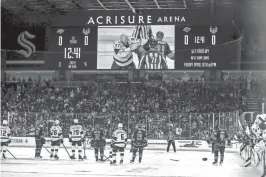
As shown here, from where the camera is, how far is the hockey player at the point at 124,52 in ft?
51.4

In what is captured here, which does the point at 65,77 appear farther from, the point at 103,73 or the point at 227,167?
the point at 227,167

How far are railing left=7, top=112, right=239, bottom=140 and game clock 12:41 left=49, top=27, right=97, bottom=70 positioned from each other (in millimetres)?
1920

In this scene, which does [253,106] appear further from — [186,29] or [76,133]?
[76,133]

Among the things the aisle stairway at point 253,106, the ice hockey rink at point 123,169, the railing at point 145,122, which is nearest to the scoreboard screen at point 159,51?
the railing at point 145,122

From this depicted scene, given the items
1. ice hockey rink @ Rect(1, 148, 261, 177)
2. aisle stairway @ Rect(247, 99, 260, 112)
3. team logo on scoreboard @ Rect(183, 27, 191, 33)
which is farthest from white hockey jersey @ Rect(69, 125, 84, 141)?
aisle stairway @ Rect(247, 99, 260, 112)

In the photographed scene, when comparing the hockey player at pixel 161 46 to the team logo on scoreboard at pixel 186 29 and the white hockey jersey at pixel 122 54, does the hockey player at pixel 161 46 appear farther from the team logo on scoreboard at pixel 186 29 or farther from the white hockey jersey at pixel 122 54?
the team logo on scoreboard at pixel 186 29

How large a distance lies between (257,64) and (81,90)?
7314 millimetres

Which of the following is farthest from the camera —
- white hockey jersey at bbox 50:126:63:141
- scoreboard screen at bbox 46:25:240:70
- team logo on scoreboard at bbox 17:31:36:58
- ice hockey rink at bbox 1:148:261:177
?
team logo on scoreboard at bbox 17:31:36:58

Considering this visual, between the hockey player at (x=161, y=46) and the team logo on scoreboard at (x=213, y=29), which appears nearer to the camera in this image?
the team logo on scoreboard at (x=213, y=29)

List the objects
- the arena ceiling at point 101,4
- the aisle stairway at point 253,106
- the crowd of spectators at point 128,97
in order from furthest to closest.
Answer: the crowd of spectators at point 128,97, the aisle stairway at point 253,106, the arena ceiling at point 101,4

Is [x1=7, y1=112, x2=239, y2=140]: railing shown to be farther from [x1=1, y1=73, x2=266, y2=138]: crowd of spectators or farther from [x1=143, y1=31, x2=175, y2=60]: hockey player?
[x1=143, y1=31, x2=175, y2=60]: hockey player

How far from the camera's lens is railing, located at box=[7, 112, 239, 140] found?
15.7m

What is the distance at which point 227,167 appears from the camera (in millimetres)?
10438

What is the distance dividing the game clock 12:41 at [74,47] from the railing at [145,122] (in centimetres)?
192
